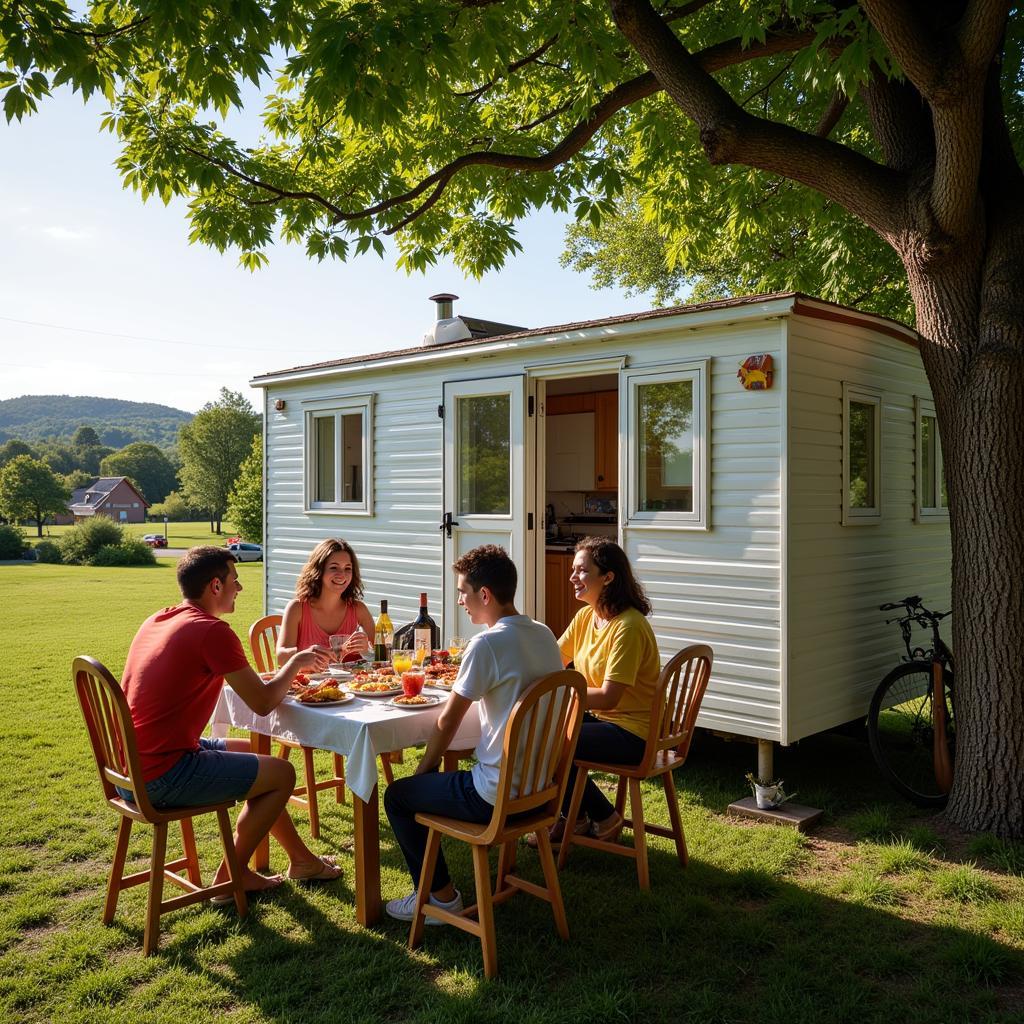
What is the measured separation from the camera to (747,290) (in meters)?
11.0

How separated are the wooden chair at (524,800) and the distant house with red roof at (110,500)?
75791 millimetres

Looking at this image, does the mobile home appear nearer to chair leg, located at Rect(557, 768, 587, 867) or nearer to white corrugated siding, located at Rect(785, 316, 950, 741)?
white corrugated siding, located at Rect(785, 316, 950, 741)

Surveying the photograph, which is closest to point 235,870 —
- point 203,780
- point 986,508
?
point 203,780

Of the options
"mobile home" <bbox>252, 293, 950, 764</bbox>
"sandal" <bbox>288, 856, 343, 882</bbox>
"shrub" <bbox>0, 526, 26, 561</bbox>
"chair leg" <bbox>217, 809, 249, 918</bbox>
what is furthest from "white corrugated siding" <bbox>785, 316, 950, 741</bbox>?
"shrub" <bbox>0, 526, 26, 561</bbox>

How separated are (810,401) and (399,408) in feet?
11.0

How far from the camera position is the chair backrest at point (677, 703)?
3.67 m

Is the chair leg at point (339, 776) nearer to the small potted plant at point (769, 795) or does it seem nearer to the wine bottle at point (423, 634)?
the wine bottle at point (423, 634)

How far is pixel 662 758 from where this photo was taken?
3.94 meters

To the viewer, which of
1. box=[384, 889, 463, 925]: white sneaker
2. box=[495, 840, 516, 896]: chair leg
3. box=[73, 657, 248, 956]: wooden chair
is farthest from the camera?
box=[495, 840, 516, 896]: chair leg

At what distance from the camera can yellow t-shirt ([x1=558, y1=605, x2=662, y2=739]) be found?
3730 millimetres

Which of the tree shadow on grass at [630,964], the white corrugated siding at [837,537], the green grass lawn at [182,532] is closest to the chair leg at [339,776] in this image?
the tree shadow on grass at [630,964]

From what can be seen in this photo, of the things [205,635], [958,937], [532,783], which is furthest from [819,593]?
[205,635]

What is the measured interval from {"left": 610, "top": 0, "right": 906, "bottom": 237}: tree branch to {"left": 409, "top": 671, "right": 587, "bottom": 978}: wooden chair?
2950 mm

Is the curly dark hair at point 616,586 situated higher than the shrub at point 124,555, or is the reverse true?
the curly dark hair at point 616,586
